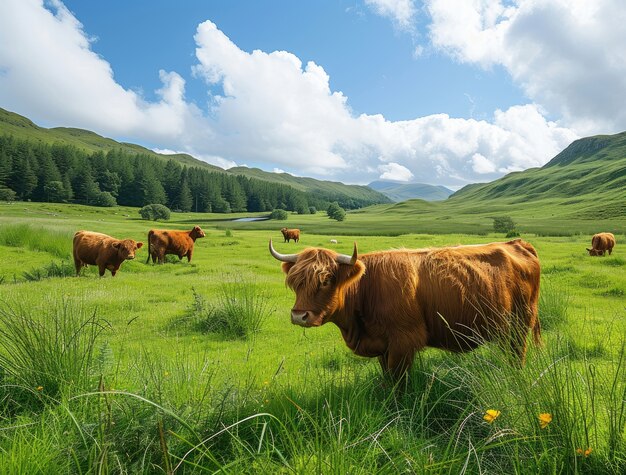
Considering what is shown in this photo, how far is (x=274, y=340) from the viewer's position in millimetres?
7727

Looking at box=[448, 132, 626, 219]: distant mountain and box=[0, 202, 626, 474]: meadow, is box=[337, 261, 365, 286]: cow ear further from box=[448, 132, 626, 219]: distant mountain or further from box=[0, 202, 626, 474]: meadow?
box=[448, 132, 626, 219]: distant mountain

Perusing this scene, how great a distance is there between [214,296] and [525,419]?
10550 millimetres

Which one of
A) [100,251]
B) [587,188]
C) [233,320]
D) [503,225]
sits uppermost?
[587,188]

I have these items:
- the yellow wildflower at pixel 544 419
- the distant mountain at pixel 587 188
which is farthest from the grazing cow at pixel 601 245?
the distant mountain at pixel 587 188

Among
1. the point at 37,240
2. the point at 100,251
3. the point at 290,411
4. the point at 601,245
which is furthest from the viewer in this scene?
the point at 601,245

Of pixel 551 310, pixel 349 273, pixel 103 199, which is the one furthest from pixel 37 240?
pixel 103 199

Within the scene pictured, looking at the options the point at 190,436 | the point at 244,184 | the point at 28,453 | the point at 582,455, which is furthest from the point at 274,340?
the point at 244,184

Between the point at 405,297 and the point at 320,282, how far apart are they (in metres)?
1.11

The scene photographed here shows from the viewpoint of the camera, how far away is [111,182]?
403 ft

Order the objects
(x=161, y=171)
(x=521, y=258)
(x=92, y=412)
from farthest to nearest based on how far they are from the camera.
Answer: (x=161, y=171) → (x=521, y=258) → (x=92, y=412)

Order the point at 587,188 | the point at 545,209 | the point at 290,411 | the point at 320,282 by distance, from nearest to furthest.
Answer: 1. the point at 290,411
2. the point at 320,282
3. the point at 545,209
4. the point at 587,188

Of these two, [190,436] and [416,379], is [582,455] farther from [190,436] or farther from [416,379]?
[190,436]

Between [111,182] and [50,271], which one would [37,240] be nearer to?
[50,271]

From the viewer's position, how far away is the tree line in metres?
107
